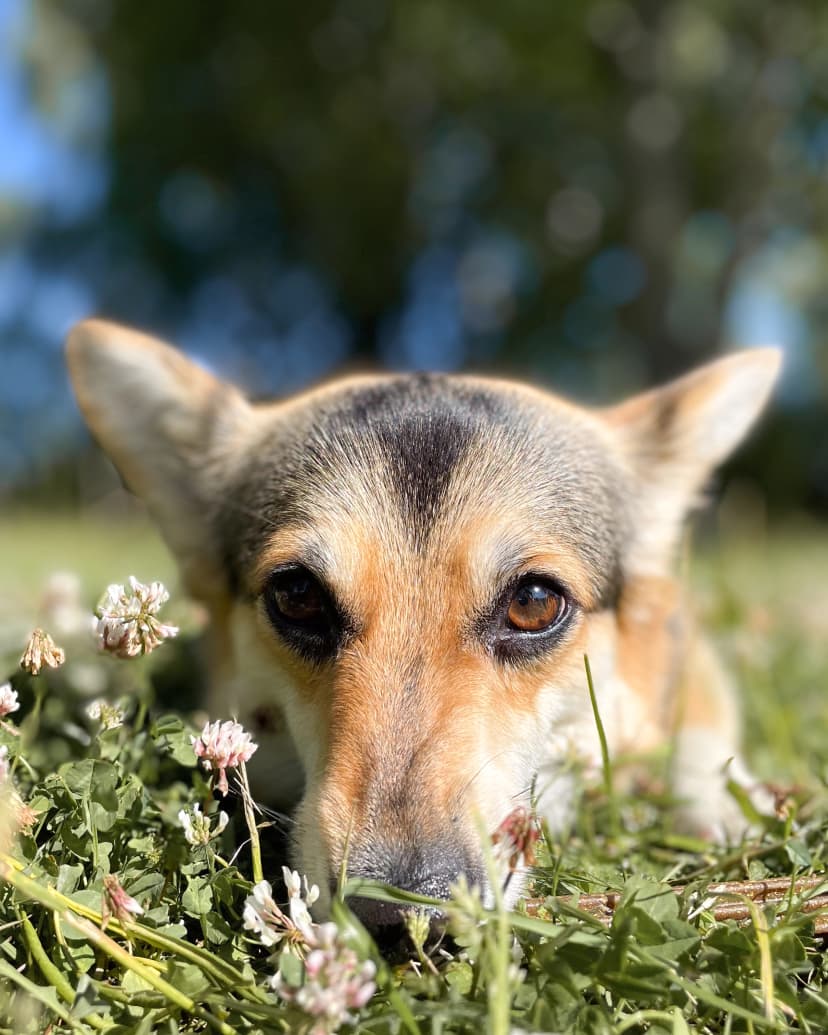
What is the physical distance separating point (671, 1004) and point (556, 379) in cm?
2832

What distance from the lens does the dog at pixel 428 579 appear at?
202 cm

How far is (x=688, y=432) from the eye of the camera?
3.54 m

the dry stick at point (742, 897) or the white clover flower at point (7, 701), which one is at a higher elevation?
the white clover flower at point (7, 701)

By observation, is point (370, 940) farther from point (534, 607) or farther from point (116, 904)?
point (534, 607)

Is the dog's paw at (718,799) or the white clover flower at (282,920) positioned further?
the dog's paw at (718,799)

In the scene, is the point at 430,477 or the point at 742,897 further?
the point at 430,477

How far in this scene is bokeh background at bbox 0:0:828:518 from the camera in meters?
16.8

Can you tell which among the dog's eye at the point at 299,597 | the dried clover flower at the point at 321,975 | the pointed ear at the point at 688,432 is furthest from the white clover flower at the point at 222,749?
the pointed ear at the point at 688,432

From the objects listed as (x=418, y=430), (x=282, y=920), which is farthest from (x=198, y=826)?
(x=418, y=430)

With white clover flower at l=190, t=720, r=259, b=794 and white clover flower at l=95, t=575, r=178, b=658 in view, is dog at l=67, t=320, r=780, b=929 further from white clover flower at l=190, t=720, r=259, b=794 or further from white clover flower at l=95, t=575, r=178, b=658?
white clover flower at l=95, t=575, r=178, b=658

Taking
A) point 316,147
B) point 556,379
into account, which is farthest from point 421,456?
point 556,379

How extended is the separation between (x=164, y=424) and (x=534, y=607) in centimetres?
165

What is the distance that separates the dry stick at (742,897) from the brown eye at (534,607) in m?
0.78

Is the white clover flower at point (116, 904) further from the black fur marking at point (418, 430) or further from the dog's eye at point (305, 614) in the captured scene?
→ the black fur marking at point (418, 430)
